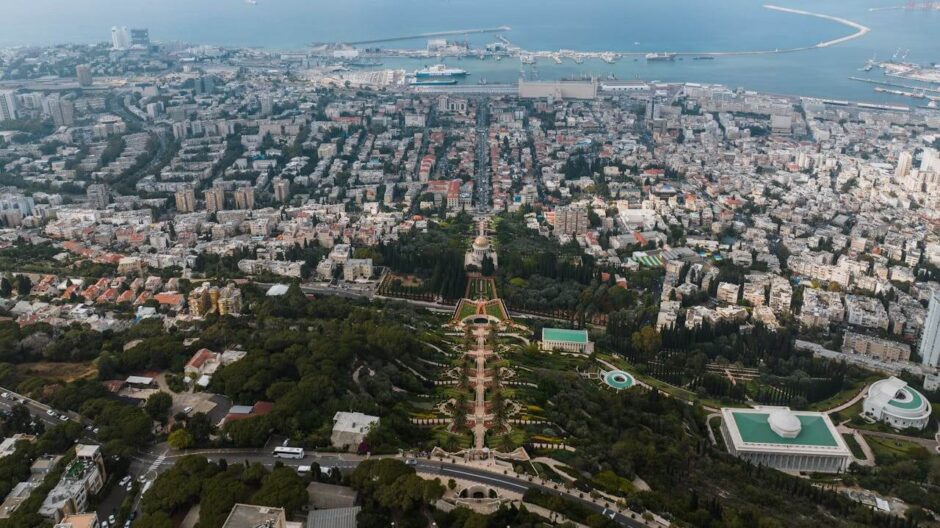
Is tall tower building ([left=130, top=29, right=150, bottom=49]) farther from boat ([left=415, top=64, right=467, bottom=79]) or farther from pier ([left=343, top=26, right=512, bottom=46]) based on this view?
boat ([left=415, top=64, right=467, bottom=79])

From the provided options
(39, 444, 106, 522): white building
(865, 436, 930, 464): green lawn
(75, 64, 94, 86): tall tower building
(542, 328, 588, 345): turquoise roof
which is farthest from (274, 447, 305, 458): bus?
(75, 64, 94, 86): tall tower building

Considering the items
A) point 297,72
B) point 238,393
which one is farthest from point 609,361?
point 297,72

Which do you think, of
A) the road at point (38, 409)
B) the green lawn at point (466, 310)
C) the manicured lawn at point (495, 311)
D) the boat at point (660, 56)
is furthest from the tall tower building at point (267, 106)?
the boat at point (660, 56)

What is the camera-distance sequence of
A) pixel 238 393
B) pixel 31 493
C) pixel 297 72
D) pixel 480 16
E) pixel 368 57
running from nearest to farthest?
1. pixel 31 493
2. pixel 238 393
3. pixel 297 72
4. pixel 368 57
5. pixel 480 16

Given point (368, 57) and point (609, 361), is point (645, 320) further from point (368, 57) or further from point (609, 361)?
point (368, 57)

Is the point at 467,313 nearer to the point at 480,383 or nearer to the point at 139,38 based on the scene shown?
the point at 480,383

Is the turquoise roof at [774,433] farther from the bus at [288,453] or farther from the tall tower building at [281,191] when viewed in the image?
the tall tower building at [281,191]

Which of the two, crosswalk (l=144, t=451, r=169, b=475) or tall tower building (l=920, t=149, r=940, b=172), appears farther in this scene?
tall tower building (l=920, t=149, r=940, b=172)
